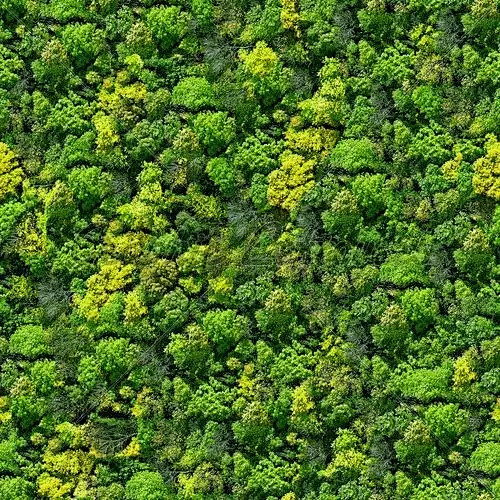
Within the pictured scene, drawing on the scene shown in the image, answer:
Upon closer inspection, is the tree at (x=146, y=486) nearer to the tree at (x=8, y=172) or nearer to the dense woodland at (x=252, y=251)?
the dense woodland at (x=252, y=251)

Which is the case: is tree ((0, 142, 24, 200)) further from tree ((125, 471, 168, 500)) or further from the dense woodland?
tree ((125, 471, 168, 500))

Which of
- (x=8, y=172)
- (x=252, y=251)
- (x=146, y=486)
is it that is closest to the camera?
(x=146, y=486)

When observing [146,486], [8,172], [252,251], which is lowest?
[146,486]

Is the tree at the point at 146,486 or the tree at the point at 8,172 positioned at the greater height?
the tree at the point at 8,172

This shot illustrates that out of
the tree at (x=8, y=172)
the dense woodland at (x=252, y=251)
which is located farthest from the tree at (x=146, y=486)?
the tree at (x=8, y=172)

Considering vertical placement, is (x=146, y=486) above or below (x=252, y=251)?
below

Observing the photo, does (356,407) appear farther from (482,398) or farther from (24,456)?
(24,456)

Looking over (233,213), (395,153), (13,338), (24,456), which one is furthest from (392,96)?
(24,456)

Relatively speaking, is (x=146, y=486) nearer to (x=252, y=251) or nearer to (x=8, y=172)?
(x=252, y=251)

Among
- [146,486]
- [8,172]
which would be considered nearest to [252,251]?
[146,486]
